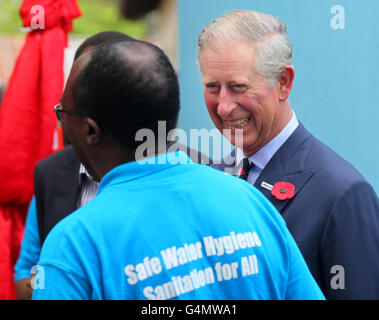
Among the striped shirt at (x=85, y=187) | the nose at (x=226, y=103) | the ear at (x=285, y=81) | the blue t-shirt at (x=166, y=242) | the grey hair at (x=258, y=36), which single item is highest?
the grey hair at (x=258, y=36)

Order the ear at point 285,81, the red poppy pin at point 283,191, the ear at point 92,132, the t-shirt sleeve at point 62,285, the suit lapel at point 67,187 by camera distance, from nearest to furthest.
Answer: the t-shirt sleeve at point 62,285 < the ear at point 92,132 < the red poppy pin at point 283,191 < the ear at point 285,81 < the suit lapel at point 67,187

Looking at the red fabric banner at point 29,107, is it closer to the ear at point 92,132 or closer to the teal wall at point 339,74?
the teal wall at point 339,74

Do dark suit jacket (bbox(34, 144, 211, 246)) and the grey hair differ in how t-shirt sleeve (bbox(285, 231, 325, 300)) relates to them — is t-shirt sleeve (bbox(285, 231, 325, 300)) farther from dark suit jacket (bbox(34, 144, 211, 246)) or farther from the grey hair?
dark suit jacket (bbox(34, 144, 211, 246))

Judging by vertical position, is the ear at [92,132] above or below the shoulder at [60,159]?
above

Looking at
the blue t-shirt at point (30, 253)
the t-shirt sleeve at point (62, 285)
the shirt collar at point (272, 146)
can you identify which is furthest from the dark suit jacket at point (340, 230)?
the blue t-shirt at point (30, 253)

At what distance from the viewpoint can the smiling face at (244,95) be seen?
188cm

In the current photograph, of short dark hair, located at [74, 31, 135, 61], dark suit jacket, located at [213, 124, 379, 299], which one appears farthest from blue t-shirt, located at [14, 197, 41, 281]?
dark suit jacket, located at [213, 124, 379, 299]

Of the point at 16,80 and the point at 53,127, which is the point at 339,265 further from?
the point at 16,80

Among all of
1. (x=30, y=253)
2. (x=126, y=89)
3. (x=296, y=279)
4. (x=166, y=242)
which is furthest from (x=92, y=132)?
(x=30, y=253)

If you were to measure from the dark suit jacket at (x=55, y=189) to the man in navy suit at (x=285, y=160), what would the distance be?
783mm

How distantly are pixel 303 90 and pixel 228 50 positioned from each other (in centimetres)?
108

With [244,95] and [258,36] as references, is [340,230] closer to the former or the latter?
[244,95]

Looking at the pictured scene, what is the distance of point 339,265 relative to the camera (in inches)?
66.0

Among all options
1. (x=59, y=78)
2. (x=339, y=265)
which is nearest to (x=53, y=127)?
(x=59, y=78)
